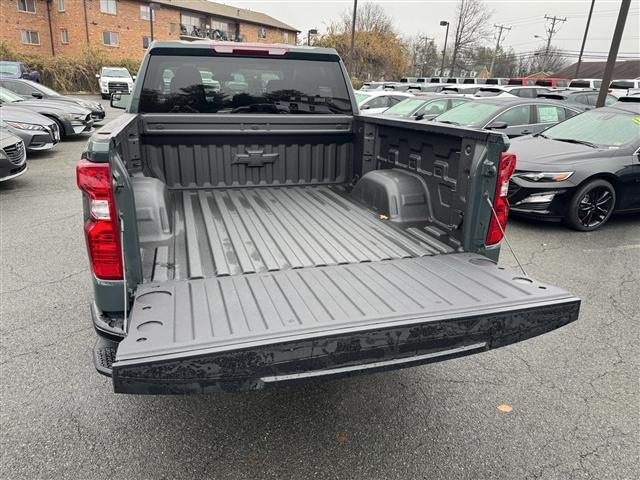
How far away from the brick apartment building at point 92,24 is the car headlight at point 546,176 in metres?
41.3

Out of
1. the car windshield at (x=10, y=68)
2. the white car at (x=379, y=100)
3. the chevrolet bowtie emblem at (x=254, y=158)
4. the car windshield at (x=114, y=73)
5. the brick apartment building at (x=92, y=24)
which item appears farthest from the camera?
the brick apartment building at (x=92, y=24)

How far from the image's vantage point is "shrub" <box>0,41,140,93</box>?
105 ft

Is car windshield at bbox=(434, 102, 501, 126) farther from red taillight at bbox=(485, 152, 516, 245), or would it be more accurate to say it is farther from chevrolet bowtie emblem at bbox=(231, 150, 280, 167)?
red taillight at bbox=(485, 152, 516, 245)

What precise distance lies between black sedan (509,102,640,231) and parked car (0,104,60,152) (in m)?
9.83

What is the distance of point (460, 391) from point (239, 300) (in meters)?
1.73

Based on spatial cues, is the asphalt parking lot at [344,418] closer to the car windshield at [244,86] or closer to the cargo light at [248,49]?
the car windshield at [244,86]

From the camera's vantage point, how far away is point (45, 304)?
403 cm

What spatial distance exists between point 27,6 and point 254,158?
5195 centimetres

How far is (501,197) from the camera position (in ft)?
9.10

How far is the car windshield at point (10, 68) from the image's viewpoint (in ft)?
70.6

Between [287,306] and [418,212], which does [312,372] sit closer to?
[287,306]

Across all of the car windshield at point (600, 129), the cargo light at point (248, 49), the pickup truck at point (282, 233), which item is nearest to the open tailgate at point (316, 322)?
the pickup truck at point (282, 233)

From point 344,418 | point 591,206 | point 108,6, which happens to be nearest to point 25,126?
point 344,418

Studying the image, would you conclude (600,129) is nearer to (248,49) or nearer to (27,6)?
(248,49)
